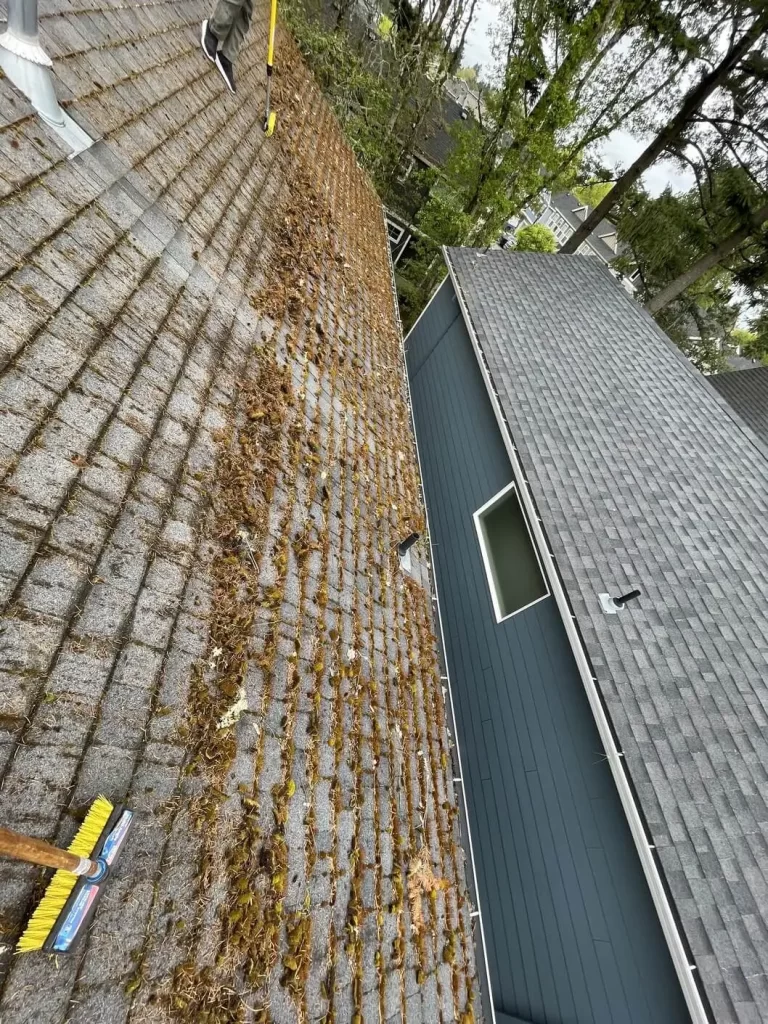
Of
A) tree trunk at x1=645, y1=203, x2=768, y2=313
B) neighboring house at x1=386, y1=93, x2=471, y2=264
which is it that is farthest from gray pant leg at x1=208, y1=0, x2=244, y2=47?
tree trunk at x1=645, y1=203, x2=768, y2=313

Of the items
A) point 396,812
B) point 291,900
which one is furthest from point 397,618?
point 291,900

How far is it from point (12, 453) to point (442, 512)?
736cm

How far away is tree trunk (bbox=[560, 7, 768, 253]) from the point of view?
11570 mm

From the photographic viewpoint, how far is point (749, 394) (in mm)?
15070

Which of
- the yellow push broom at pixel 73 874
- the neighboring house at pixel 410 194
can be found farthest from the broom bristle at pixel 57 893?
the neighboring house at pixel 410 194

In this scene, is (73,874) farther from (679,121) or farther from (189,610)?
(679,121)

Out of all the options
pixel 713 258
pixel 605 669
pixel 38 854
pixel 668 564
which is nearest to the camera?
pixel 38 854

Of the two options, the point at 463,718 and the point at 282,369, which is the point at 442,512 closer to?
the point at 463,718

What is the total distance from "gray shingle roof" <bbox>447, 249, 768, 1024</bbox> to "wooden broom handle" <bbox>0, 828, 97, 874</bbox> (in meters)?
4.56

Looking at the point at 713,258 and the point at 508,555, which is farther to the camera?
the point at 713,258

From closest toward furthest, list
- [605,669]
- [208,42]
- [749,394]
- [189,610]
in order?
[189,610]
[208,42]
[605,669]
[749,394]

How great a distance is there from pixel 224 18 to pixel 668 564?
25.1 ft

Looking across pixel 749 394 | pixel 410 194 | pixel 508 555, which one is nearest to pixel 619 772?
pixel 508 555

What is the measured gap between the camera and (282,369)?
12.6 ft
